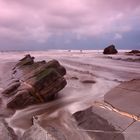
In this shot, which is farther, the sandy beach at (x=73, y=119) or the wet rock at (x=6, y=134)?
the wet rock at (x=6, y=134)

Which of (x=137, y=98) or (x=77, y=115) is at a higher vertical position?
(x=137, y=98)

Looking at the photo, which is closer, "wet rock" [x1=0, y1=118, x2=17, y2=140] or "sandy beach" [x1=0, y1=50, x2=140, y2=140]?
"sandy beach" [x1=0, y1=50, x2=140, y2=140]

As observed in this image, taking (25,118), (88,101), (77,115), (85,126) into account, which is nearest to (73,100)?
(88,101)

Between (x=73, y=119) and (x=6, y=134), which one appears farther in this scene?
(x=73, y=119)

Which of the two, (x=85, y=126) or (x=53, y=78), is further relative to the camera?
(x=53, y=78)

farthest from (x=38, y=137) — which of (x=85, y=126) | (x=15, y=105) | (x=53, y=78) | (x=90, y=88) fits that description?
(x=90, y=88)

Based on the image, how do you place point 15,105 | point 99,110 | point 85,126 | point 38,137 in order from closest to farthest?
point 38,137, point 85,126, point 99,110, point 15,105

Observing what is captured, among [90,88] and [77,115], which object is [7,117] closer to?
[77,115]

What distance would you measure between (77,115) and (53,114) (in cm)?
154

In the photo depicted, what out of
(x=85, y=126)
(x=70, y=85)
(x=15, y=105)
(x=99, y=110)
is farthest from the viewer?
(x=70, y=85)

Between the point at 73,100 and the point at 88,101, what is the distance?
75 cm

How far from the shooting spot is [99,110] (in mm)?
7520

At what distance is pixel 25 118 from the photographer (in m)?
9.16

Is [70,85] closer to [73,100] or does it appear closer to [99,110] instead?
[73,100]
